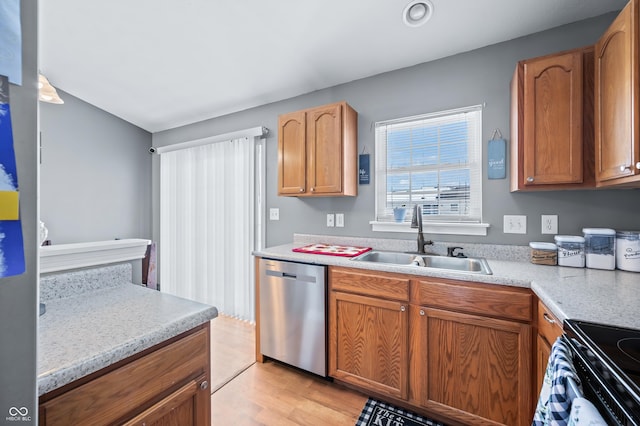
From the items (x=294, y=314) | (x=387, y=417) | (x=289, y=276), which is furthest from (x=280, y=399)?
(x=289, y=276)

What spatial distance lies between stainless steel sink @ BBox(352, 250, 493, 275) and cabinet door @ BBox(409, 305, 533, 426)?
36cm

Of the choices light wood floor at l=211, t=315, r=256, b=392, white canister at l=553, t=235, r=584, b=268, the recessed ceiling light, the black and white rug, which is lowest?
the black and white rug

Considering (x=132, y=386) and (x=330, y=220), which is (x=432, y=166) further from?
(x=132, y=386)

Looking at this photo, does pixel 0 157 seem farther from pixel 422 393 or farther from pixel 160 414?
pixel 422 393

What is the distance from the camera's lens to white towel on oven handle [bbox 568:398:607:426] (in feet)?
1.78

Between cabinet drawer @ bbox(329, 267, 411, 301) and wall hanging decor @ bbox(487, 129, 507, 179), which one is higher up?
wall hanging decor @ bbox(487, 129, 507, 179)

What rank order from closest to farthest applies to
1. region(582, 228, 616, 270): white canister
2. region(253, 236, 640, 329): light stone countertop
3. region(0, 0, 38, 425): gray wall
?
region(0, 0, 38, 425): gray wall, region(253, 236, 640, 329): light stone countertop, region(582, 228, 616, 270): white canister

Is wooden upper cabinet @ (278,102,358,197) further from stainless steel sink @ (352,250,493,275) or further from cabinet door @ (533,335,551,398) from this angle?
cabinet door @ (533,335,551,398)

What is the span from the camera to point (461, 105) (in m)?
2.08

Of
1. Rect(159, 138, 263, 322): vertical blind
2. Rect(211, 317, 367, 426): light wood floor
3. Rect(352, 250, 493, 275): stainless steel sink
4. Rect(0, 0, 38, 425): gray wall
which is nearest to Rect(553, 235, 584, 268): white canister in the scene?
Rect(352, 250, 493, 275): stainless steel sink

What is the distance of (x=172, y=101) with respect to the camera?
317cm

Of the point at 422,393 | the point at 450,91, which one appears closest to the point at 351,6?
the point at 450,91

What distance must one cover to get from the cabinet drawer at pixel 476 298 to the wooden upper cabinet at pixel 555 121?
70cm

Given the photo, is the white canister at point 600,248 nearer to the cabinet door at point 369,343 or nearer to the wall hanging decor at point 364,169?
the cabinet door at point 369,343
